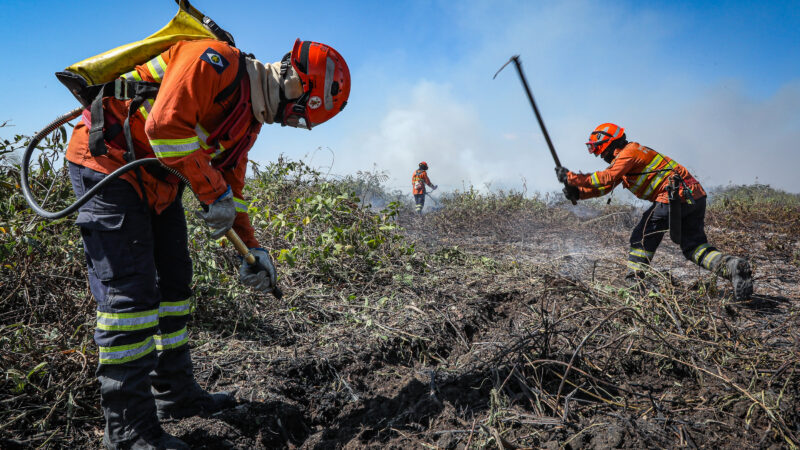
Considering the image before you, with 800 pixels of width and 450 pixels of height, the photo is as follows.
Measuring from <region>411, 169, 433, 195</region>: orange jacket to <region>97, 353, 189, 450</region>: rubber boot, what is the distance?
1199 centimetres

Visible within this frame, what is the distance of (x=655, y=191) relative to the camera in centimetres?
454

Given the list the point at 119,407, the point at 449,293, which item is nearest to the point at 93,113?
the point at 119,407

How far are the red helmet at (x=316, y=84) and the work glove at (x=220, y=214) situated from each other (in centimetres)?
61

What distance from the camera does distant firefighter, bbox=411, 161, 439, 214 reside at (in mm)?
13562

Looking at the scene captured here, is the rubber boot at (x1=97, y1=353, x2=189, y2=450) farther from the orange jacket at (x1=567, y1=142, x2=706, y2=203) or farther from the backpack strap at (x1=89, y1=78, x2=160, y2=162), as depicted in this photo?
the orange jacket at (x1=567, y1=142, x2=706, y2=203)

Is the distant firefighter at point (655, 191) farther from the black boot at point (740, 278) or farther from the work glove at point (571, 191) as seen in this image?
the black boot at point (740, 278)

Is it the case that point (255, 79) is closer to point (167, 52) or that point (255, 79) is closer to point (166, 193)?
point (167, 52)

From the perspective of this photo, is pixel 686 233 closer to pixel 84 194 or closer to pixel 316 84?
pixel 316 84

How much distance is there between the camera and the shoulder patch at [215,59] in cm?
178

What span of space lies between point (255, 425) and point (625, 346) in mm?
2205

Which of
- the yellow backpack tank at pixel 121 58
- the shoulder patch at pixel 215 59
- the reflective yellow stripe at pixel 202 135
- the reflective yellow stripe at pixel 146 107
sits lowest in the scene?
the reflective yellow stripe at pixel 202 135

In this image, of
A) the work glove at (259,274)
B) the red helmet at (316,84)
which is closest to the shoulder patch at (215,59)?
the red helmet at (316,84)

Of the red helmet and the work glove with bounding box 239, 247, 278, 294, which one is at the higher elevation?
the red helmet

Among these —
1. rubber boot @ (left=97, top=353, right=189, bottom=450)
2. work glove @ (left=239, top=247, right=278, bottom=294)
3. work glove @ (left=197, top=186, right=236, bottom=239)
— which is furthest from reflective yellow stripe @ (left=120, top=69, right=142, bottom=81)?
rubber boot @ (left=97, top=353, right=189, bottom=450)
